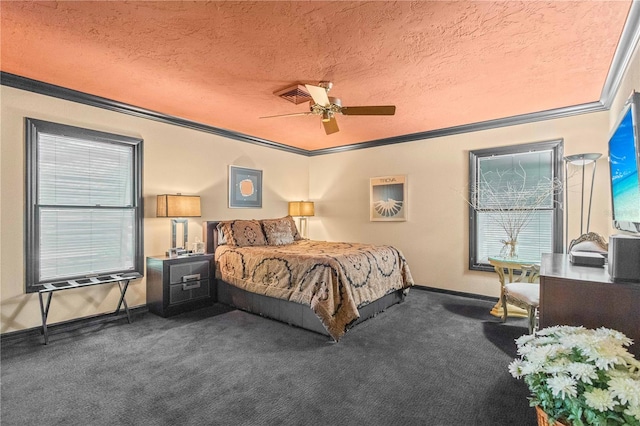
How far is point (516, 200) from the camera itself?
13.5ft

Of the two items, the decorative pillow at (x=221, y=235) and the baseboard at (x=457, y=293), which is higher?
the decorative pillow at (x=221, y=235)

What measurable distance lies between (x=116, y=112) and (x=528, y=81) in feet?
15.0

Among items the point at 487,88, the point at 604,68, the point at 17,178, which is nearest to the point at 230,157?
the point at 17,178

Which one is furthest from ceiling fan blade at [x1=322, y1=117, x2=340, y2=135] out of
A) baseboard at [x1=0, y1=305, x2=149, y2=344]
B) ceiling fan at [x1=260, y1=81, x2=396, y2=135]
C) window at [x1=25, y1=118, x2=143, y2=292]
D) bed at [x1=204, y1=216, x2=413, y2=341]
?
baseboard at [x1=0, y1=305, x2=149, y2=344]

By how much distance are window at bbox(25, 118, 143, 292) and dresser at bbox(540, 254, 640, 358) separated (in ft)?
13.7

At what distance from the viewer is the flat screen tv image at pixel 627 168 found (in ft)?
6.19

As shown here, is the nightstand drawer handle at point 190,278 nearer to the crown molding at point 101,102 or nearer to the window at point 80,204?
the window at point 80,204

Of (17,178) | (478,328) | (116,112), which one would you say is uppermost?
(116,112)

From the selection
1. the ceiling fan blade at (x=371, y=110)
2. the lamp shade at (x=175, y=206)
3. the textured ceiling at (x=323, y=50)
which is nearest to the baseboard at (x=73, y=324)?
the lamp shade at (x=175, y=206)

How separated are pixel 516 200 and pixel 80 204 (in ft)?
17.7

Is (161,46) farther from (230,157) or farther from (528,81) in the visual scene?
(528,81)

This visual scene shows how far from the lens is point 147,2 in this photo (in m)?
1.89

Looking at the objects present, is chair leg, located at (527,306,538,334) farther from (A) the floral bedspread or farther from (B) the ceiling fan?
(B) the ceiling fan

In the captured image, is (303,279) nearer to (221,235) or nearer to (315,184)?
(221,235)
